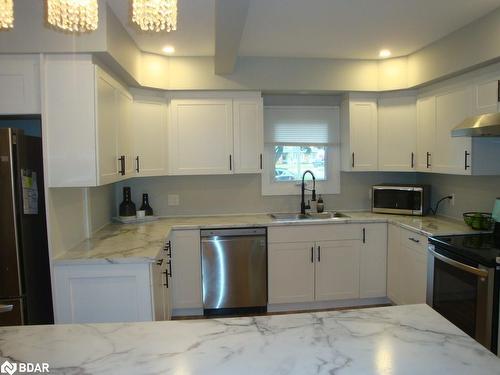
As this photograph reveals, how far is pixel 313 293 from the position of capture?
346cm

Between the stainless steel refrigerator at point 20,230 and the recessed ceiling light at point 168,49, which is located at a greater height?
the recessed ceiling light at point 168,49

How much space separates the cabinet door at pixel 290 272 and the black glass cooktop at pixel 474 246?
3.72ft

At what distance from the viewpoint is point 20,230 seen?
202 centimetres

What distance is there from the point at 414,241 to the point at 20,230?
2.87 meters

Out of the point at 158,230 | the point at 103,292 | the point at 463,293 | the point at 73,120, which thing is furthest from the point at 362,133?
the point at 103,292

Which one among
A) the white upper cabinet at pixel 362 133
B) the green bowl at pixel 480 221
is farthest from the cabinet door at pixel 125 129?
the green bowl at pixel 480 221

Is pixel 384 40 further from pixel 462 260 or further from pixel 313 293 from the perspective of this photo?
pixel 313 293

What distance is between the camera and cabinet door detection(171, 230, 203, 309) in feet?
10.7

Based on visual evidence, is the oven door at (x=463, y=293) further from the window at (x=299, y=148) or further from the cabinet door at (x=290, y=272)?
the window at (x=299, y=148)

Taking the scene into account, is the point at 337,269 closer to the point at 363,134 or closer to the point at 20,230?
the point at 363,134

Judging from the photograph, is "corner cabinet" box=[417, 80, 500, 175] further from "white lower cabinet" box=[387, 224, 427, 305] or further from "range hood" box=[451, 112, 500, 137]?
"white lower cabinet" box=[387, 224, 427, 305]

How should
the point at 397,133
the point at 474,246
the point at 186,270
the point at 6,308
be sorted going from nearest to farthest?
the point at 6,308 → the point at 474,246 → the point at 186,270 → the point at 397,133

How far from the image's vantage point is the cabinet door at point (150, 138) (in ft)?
10.8

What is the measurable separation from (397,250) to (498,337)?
4.07 ft
